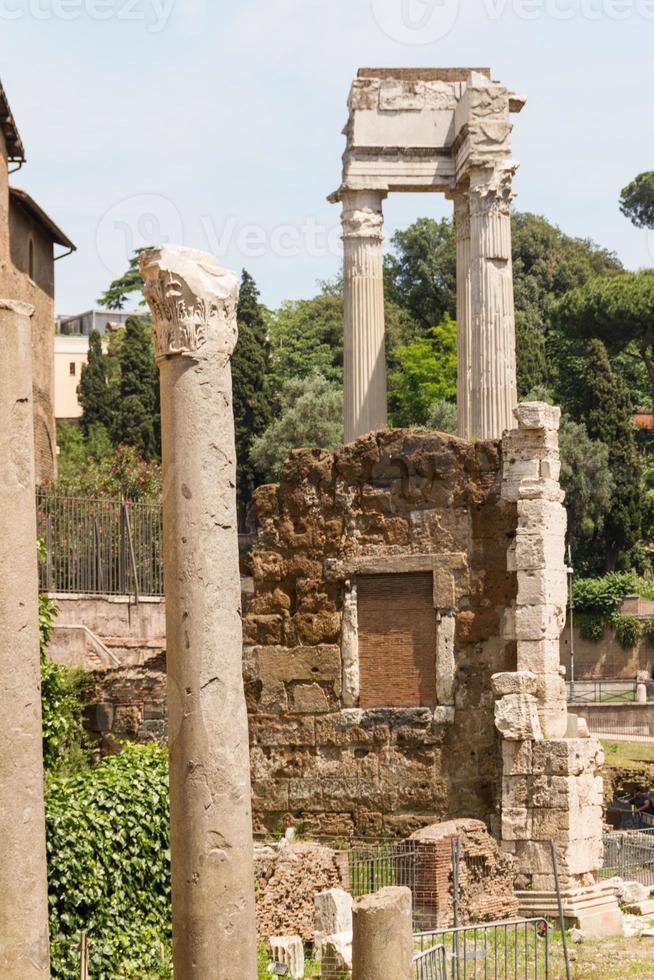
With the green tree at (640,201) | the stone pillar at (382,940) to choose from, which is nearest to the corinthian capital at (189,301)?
the stone pillar at (382,940)

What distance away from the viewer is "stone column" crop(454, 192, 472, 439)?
30.0 meters

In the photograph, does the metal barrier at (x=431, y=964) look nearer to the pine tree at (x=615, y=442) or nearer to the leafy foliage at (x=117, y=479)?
the leafy foliage at (x=117, y=479)

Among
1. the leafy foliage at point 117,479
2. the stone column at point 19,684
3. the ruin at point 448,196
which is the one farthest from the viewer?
the leafy foliage at point 117,479

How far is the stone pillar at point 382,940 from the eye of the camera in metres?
9.42

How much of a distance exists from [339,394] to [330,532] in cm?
3634

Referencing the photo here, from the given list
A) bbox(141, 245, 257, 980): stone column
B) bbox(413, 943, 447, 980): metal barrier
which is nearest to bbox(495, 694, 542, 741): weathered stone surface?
bbox(413, 943, 447, 980): metal barrier

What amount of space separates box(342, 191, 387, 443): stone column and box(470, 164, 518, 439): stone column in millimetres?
1984

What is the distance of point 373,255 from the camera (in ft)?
103

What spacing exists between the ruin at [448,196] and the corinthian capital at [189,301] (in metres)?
20.2

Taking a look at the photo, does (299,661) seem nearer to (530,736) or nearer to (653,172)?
(530,736)

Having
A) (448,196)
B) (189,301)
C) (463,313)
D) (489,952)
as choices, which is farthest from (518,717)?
(448,196)

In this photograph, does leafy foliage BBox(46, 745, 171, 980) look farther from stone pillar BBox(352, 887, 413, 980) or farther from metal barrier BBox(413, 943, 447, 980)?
stone pillar BBox(352, 887, 413, 980)

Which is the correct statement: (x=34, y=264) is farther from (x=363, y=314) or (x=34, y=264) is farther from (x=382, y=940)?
(x=382, y=940)

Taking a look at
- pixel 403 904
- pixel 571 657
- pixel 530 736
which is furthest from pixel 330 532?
pixel 571 657
